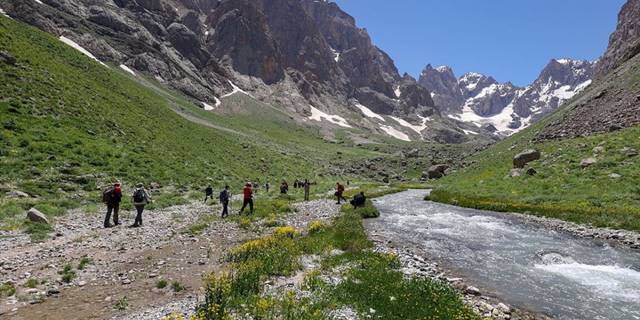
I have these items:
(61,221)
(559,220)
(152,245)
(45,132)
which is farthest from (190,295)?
(45,132)

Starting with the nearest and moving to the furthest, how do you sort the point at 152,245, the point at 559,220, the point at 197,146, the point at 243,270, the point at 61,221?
the point at 243,270 → the point at 152,245 → the point at 61,221 → the point at 559,220 → the point at 197,146

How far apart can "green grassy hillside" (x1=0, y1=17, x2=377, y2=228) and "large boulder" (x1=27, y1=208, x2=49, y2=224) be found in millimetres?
1378

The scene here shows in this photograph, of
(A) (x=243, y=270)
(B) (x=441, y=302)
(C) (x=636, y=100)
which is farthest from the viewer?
(C) (x=636, y=100)

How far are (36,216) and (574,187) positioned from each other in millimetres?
45884

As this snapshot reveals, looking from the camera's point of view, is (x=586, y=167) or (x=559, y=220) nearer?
(x=559, y=220)

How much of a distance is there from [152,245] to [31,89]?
1391 inches

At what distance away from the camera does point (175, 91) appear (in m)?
170

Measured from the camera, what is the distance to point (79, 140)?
1534 inches

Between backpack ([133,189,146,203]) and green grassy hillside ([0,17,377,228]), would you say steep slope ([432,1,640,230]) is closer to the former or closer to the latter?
backpack ([133,189,146,203])

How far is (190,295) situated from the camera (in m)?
13.9

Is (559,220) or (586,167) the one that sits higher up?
(586,167)

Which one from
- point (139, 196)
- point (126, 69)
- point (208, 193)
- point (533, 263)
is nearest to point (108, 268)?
point (139, 196)

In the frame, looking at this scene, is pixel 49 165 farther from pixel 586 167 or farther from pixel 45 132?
pixel 586 167

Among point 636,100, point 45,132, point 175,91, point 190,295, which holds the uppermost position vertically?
point 175,91
